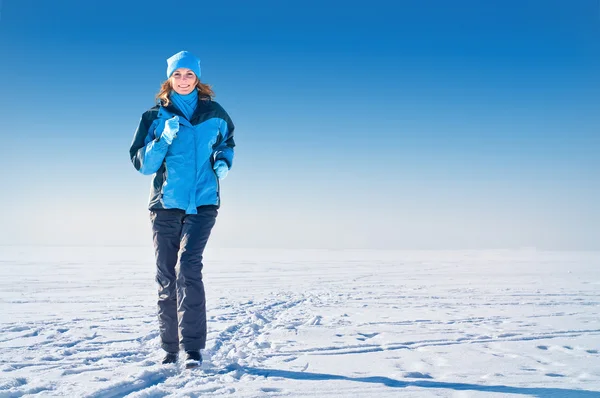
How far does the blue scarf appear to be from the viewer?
2.89 meters

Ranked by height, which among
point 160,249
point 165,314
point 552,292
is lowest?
point 552,292

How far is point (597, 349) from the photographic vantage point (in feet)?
10.0

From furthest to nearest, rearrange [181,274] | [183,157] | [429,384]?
[183,157] < [181,274] < [429,384]

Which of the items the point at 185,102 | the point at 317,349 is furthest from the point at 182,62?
the point at 317,349

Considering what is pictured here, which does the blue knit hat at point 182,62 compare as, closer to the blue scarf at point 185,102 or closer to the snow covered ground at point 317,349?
the blue scarf at point 185,102

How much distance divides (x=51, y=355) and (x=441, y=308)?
4.30 m

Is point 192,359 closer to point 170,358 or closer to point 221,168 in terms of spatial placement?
point 170,358

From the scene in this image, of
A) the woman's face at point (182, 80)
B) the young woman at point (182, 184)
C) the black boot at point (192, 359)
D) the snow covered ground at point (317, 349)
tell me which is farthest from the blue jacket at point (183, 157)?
the snow covered ground at point (317, 349)

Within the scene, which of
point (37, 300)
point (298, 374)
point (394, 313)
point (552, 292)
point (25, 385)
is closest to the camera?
point (25, 385)

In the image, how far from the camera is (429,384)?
223cm

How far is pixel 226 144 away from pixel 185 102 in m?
0.40

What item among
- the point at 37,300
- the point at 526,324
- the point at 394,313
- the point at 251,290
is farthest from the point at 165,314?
the point at 251,290

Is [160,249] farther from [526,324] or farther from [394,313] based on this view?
[526,324]

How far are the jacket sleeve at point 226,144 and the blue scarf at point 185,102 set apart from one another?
0.24m
